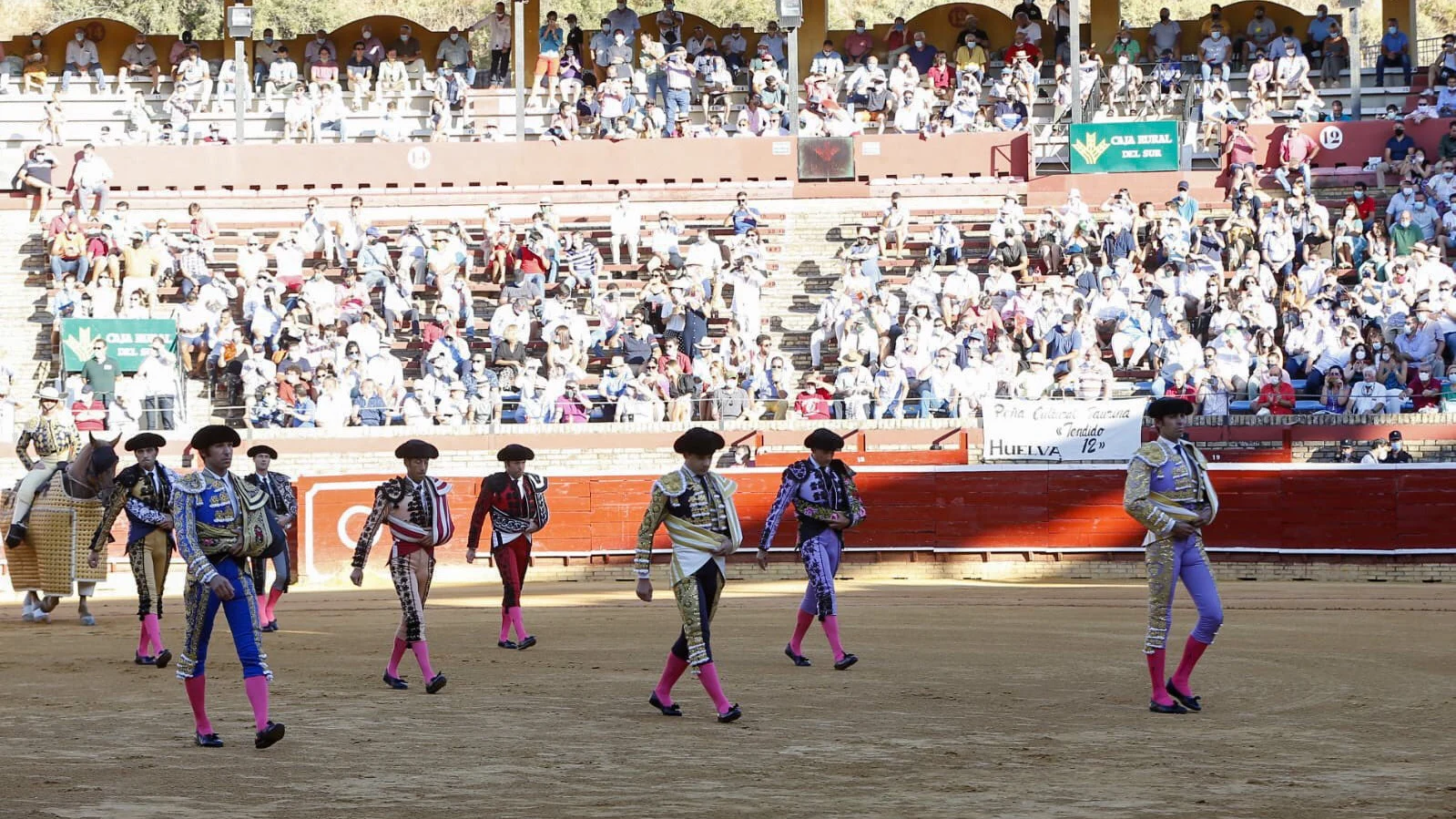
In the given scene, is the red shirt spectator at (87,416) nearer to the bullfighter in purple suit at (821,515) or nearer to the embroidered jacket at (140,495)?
the embroidered jacket at (140,495)

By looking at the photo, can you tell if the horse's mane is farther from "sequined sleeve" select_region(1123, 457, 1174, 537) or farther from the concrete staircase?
the concrete staircase

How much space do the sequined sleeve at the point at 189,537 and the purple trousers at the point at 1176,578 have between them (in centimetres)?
500

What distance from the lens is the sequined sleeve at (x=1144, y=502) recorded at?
391 inches

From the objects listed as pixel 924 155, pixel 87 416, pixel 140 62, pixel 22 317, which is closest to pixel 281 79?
pixel 140 62

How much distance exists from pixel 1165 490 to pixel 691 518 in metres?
2.64

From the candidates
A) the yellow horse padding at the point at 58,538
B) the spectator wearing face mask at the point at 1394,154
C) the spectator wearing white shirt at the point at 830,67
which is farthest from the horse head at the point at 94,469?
the spectator wearing face mask at the point at 1394,154

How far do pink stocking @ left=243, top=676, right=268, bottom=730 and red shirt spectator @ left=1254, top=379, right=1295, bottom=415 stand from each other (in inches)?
599

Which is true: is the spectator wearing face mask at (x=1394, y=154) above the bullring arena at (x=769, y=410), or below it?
above

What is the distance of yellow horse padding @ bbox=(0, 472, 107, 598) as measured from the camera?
49.6 ft

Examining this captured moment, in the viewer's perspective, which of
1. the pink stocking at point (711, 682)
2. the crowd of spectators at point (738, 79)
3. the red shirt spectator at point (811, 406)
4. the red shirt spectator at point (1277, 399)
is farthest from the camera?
the crowd of spectators at point (738, 79)

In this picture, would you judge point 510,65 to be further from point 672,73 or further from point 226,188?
point 226,188

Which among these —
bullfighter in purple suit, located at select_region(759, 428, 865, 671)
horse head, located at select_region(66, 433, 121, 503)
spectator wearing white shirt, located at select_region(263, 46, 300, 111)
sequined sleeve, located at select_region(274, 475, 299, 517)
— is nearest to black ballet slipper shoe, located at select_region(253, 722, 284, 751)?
bullfighter in purple suit, located at select_region(759, 428, 865, 671)

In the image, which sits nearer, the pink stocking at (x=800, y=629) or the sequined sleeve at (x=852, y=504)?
the sequined sleeve at (x=852, y=504)

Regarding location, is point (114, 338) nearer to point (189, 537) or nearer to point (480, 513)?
point (480, 513)
